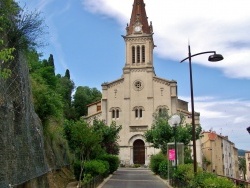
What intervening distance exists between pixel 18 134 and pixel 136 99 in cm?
4821

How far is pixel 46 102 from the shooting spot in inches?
816

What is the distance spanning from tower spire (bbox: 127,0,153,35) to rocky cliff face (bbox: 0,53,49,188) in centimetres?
4963

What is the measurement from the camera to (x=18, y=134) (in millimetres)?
11914

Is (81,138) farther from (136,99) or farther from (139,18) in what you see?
(139,18)

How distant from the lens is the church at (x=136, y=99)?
5812 cm

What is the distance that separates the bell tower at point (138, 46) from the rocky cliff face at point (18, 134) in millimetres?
46108

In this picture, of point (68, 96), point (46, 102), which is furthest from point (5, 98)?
point (68, 96)

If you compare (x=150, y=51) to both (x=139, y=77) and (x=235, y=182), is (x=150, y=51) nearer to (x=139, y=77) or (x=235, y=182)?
(x=139, y=77)

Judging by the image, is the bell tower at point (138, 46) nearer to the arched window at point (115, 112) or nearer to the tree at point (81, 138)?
the arched window at point (115, 112)

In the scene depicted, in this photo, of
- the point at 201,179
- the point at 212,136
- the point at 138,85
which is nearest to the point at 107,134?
the point at 138,85

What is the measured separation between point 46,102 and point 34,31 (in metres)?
8.62

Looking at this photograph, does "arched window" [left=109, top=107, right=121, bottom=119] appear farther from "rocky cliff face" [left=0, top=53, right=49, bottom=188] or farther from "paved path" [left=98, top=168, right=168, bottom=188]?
"rocky cliff face" [left=0, top=53, right=49, bottom=188]

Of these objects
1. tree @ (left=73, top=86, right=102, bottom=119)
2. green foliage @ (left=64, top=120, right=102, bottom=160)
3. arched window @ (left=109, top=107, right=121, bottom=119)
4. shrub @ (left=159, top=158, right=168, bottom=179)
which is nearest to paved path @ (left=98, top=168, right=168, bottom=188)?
shrub @ (left=159, top=158, right=168, bottom=179)

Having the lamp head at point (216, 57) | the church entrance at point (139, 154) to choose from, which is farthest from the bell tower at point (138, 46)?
the lamp head at point (216, 57)
